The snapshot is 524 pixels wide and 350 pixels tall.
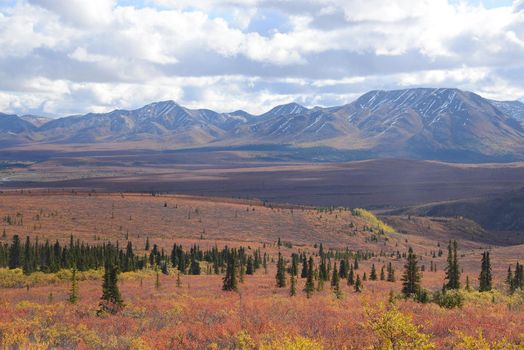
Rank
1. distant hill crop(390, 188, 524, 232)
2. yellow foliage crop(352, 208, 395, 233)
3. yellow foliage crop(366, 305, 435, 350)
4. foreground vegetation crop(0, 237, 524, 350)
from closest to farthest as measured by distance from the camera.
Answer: yellow foliage crop(366, 305, 435, 350), foreground vegetation crop(0, 237, 524, 350), yellow foliage crop(352, 208, 395, 233), distant hill crop(390, 188, 524, 232)

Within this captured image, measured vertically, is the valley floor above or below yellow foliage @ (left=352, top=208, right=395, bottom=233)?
above

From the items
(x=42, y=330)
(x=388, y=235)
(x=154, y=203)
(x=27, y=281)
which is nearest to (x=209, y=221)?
(x=154, y=203)

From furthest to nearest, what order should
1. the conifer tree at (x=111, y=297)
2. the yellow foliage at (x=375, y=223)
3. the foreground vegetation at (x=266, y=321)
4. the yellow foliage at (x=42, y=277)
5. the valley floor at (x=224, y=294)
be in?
1. the yellow foliage at (x=375, y=223)
2. the yellow foliage at (x=42, y=277)
3. the conifer tree at (x=111, y=297)
4. the valley floor at (x=224, y=294)
5. the foreground vegetation at (x=266, y=321)

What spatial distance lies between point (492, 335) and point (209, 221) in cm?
9795

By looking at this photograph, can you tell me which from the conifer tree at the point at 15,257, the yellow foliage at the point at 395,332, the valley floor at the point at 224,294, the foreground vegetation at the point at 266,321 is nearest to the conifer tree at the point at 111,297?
the foreground vegetation at the point at 266,321

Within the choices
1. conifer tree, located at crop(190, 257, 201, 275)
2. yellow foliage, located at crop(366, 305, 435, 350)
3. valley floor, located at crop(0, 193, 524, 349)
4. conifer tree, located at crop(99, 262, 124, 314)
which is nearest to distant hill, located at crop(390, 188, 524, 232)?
valley floor, located at crop(0, 193, 524, 349)

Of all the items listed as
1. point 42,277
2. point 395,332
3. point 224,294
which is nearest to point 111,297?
point 224,294

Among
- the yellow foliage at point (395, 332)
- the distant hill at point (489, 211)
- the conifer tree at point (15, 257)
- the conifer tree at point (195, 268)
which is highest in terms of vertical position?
the yellow foliage at point (395, 332)

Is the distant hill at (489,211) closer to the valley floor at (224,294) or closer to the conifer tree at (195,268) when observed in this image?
the valley floor at (224,294)

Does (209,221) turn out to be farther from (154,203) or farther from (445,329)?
(445,329)

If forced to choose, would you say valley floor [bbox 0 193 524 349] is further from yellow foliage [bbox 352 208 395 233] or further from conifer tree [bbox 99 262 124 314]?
yellow foliage [bbox 352 208 395 233]

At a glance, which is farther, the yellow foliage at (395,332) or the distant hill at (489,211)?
the distant hill at (489,211)

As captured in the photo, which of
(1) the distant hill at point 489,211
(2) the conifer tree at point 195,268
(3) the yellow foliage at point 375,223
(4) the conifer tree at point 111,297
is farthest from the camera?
(1) the distant hill at point 489,211

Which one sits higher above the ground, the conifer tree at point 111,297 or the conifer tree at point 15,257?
the conifer tree at point 111,297
